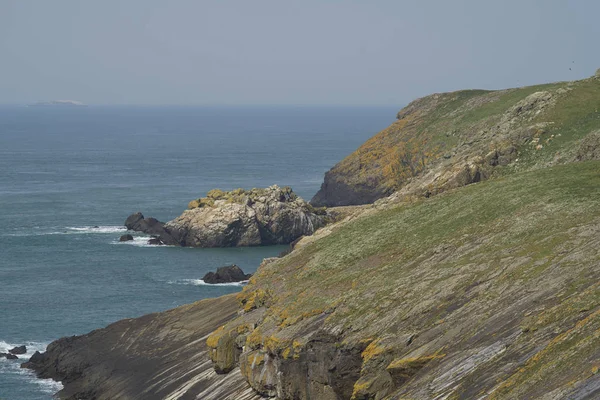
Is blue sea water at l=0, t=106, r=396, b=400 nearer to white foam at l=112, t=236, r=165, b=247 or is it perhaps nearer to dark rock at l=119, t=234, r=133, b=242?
white foam at l=112, t=236, r=165, b=247

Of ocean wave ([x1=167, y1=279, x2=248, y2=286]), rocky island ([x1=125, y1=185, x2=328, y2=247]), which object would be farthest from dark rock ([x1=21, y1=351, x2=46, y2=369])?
rocky island ([x1=125, y1=185, x2=328, y2=247])

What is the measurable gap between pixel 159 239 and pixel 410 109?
161ft

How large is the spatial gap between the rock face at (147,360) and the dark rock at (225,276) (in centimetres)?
2363

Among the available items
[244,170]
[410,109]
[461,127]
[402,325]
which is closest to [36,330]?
[402,325]

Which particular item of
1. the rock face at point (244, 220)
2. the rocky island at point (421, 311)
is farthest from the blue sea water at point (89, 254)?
the rocky island at point (421, 311)

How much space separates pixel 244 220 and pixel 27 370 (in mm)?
47377

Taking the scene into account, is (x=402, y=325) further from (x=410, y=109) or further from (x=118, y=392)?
(x=410, y=109)

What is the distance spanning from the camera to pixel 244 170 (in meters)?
181

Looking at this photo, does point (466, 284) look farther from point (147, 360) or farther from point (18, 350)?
point (18, 350)

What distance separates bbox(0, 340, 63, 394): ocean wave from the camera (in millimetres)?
59397

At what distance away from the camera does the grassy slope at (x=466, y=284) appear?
106 feet

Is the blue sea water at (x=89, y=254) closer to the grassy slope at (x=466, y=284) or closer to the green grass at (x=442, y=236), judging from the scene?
the green grass at (x=442, y=236)

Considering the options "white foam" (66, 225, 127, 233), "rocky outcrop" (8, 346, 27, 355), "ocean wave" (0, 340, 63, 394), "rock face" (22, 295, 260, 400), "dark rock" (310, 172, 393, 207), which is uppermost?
"dark rock" (310, 172, 393, 207)

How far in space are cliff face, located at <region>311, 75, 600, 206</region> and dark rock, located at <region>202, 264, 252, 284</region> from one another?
57.4ft
